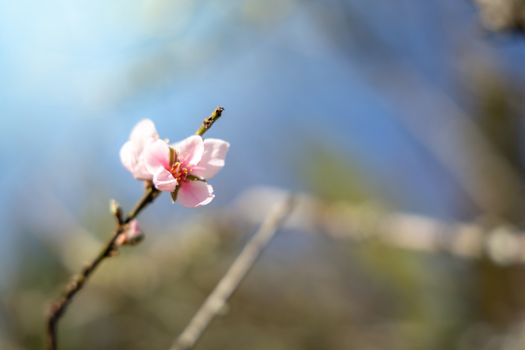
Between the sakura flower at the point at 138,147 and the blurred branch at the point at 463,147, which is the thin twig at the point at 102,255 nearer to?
the sakura flower at the point at 138,147

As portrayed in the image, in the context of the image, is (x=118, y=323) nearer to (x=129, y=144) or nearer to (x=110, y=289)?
(x=110, y=289)

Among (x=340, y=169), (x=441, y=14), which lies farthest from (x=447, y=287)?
(x=441, y=14)

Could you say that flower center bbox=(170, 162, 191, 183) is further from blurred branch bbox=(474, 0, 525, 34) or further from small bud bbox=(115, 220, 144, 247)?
blurred branch bbox=(474, 0, 525, 34)

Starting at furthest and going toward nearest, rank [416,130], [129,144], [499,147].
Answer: [499,147], [416,130], [129,144]

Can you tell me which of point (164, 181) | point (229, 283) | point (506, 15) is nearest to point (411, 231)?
point (506, 15)

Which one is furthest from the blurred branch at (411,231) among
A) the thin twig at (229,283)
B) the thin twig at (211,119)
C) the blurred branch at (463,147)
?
the blurred branch at (463,147)

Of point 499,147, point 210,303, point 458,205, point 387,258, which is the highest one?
point 210,303

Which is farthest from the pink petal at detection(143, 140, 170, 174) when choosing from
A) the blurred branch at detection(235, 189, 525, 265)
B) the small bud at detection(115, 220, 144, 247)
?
the blurred branch at detection(235, 189, 525, 265)
